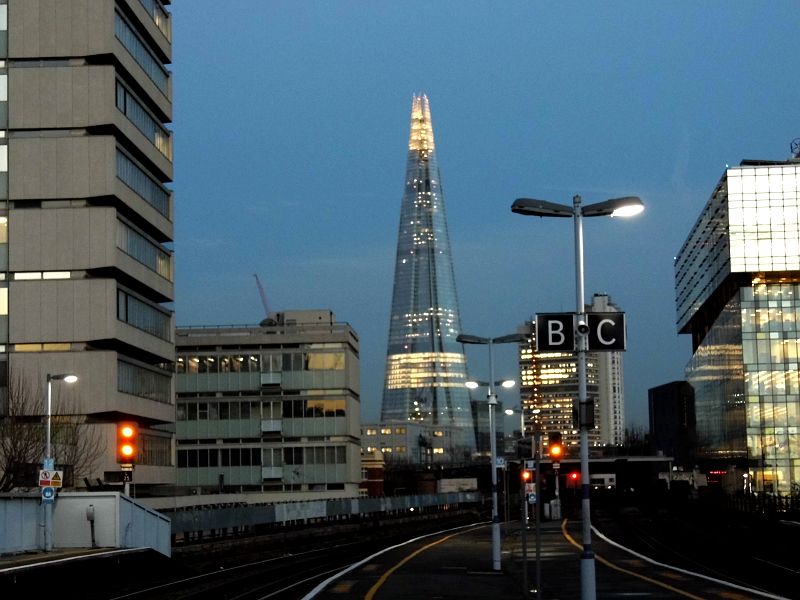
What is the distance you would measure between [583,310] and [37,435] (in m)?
48.5

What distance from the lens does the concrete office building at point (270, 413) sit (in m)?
134

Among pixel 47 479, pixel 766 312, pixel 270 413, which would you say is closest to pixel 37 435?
pixel 47 479

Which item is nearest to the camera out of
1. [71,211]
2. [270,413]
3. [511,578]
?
[511,578]

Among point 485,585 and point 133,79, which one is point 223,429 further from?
point 485,585

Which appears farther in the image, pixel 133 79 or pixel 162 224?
pixel 162 224

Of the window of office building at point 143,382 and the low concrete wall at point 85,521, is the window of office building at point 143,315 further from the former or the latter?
the low concrete wall at point 85,521

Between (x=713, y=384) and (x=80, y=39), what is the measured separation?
111099 mm

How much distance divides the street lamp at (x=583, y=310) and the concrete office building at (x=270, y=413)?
334ft

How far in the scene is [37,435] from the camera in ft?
239

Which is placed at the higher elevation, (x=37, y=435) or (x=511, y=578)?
(x=37, y=435)

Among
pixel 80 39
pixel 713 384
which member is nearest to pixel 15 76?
pixel 80 39

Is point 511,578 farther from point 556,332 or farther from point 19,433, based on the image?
point 19,433

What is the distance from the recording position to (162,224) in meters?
101

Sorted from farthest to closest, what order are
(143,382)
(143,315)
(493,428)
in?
(143,315), (143,382), (493,428)
